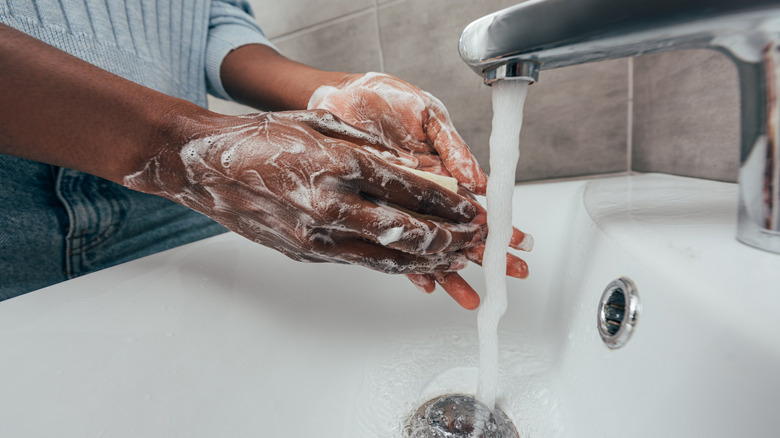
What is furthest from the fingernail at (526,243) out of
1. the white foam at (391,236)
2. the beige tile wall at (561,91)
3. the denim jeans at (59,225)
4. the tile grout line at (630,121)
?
the denim jeans at (59,225)

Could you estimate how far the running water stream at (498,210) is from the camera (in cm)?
25

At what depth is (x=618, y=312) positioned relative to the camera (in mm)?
251

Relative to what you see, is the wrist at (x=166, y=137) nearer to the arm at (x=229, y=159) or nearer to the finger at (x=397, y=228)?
the arm at (x=229, y=159)

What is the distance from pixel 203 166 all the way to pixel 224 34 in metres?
0.45

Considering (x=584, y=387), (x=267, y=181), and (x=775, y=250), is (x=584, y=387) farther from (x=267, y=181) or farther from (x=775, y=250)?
(x=267, y=181)

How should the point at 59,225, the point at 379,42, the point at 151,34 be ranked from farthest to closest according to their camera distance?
the point at 379,42, the point at 151,34, the point at 59,225

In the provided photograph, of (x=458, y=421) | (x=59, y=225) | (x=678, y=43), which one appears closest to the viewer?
(x=678, y=43)

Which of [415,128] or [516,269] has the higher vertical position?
[415,128]

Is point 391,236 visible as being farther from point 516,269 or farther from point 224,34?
point 224,34

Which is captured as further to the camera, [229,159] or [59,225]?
[59,225]

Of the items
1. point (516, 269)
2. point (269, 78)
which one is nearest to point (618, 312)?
point (516, 269)

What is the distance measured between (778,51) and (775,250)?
108 mm

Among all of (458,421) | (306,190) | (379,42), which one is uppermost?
(379,42)

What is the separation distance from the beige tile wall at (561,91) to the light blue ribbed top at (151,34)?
163mm
